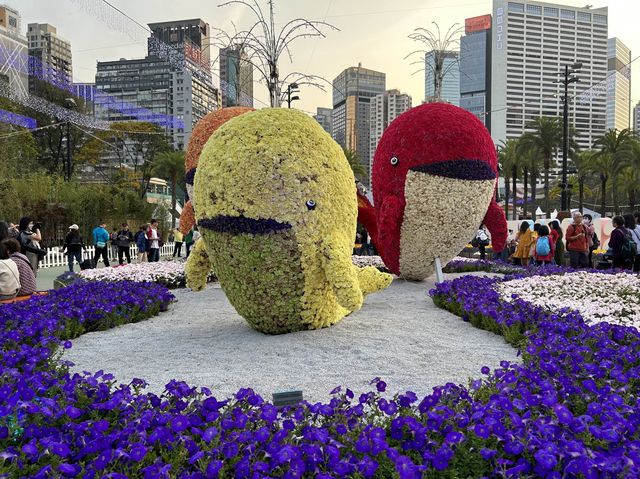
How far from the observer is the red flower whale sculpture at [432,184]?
9117mm

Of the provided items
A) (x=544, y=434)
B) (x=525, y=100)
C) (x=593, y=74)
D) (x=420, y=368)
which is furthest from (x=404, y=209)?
(x=525, y=100)

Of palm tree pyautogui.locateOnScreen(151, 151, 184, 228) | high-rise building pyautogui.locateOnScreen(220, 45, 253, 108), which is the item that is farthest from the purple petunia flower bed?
palm tree pyautogui.locateOnScreen(151, 151, 184, 228)

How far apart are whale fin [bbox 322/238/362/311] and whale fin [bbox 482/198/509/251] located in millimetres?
5373

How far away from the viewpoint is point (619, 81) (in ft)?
56.4

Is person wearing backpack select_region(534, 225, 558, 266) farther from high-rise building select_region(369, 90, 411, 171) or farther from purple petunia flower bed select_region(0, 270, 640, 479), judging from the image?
high-rise building select_region(369, 90, 411, 171)

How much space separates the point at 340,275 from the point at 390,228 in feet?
14.4

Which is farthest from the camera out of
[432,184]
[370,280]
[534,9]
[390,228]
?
[534,9]

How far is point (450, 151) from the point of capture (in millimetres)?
9078

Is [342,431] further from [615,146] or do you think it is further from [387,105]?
[387,105]

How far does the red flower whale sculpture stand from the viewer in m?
9.12

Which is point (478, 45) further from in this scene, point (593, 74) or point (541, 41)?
point (593, 74)

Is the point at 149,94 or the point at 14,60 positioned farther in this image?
the point at 149,94

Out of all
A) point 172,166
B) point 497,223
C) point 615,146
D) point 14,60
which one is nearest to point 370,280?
point 497,223

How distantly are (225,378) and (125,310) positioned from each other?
3.28 metres
